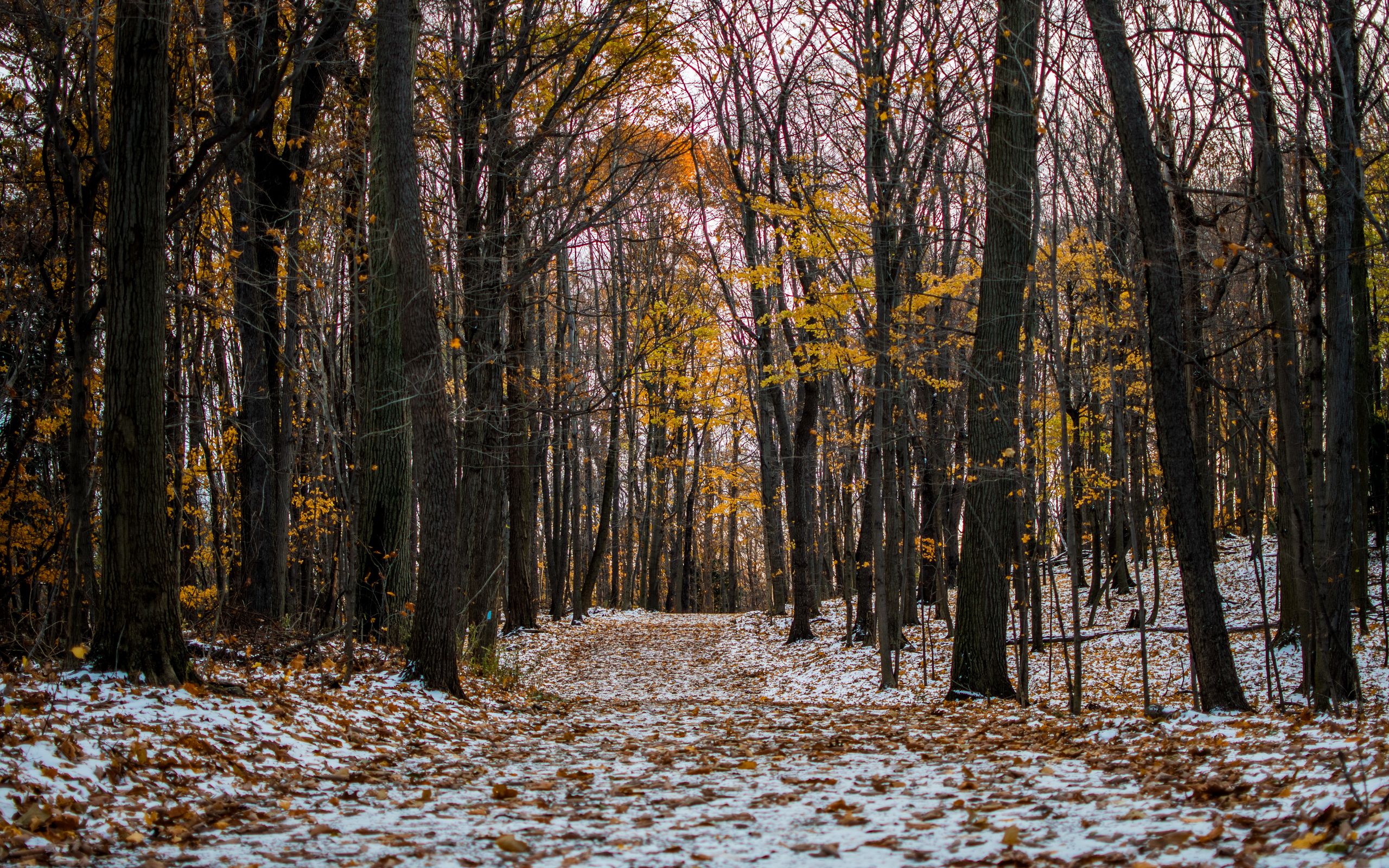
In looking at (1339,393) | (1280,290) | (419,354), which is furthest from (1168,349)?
(419,354)

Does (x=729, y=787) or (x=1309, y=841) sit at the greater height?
(x=1309, y=841)

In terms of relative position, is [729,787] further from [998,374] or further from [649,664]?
[649,664]

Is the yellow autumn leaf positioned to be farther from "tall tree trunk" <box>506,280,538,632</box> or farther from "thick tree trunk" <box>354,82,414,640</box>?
"tall tree trunk" <box>506,280,538,632</box>

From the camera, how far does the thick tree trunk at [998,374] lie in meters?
8.29

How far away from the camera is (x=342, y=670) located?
23.9ft

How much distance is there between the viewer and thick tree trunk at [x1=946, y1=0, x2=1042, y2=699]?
829 cm

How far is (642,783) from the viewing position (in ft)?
15.0

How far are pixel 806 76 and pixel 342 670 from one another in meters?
9.43

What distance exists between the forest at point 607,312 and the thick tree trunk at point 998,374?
0.17ft

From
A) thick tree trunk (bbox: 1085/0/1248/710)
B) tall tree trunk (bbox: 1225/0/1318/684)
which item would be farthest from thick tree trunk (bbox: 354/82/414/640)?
tall tree trunk (bbox: 1225/0/1318/684)

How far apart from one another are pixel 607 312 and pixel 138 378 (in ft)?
18.1

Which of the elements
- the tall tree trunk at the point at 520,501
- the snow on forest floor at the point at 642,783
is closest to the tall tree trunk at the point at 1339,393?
the snow on forest floor at the point at 642,783

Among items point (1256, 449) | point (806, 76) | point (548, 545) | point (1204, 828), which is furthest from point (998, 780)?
point (548, 545)

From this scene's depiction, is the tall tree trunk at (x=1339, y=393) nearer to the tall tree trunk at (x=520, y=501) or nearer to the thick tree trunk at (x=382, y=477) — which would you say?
the thick tree trunk at (x=382, y=477)
